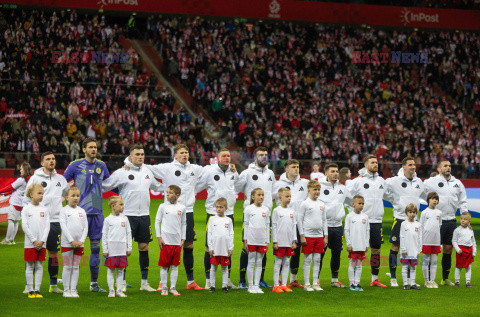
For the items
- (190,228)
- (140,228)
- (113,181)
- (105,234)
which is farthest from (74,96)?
(105,234)

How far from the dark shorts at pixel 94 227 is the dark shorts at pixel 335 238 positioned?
13.1ft

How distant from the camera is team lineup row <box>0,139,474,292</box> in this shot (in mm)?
12133

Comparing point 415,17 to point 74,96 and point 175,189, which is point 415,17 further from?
point 175,189

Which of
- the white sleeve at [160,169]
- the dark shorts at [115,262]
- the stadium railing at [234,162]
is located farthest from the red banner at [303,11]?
the dark shorts at [115,262]

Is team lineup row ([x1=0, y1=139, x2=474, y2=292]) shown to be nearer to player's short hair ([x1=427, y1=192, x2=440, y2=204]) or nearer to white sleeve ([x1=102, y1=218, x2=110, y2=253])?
player's short hair ([x1=427, y1=192, x2=440, y2=204])

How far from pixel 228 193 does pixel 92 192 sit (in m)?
2.32

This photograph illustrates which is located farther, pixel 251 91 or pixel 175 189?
pixel 251 91

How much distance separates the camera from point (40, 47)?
1284 inches

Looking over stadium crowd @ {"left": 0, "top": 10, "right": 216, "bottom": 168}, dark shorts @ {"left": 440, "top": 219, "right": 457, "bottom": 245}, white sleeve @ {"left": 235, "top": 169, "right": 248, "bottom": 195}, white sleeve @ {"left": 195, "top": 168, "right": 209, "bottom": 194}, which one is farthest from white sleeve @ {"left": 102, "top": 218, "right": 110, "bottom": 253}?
stadium crowd @ {"left": 0, "top": 10, "right": 216, "bottom": 168}

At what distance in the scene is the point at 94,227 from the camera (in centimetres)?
1213

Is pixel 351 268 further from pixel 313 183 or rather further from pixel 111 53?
pixel 111 53

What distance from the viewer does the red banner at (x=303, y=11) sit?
3519 cm

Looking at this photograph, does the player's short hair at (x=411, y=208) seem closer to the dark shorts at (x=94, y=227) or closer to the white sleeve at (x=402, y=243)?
the white sleeve at (x=402, y=243)

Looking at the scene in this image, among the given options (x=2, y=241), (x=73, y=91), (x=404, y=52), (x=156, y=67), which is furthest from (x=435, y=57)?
(x=2, y=241)
